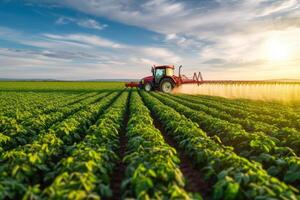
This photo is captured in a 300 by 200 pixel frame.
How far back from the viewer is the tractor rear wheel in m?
34.0

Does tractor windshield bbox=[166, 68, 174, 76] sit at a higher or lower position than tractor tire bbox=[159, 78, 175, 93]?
higher

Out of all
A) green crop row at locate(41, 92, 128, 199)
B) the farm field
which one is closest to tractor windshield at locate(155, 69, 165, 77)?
the farm field

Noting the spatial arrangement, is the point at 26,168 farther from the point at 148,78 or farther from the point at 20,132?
the point at 148,78

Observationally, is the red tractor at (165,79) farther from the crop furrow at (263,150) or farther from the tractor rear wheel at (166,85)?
the crop furrow at (263,150)

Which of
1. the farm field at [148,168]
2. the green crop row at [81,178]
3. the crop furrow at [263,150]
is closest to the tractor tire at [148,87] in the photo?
the crop furrow at [263,150]

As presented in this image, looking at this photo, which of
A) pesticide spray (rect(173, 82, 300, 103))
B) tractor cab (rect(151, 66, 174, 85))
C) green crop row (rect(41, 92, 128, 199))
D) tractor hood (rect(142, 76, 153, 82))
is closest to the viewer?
green crop row (rect(41, 92, 128, 199))

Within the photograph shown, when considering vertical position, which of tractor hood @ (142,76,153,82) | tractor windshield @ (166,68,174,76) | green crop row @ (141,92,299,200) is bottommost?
green crop row @ (141,92,299,200)

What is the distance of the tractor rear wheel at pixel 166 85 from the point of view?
34.0 m

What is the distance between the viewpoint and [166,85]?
3422 centimetres

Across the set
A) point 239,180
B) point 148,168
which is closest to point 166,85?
point 148,168

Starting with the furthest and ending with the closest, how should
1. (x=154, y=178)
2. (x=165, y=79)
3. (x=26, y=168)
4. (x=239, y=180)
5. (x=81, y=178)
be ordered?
(x=165, y=79) < (x=26, y=168) < (x=154, y=178) < (x=239, y=180) < (x=81, y=178)

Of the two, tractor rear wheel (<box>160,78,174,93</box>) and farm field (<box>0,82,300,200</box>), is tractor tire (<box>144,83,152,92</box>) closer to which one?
tractor rear wheel (<box>160,78,174,93</box>)

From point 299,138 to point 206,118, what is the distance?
15.7ft

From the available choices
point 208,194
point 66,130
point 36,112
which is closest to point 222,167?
point 208,194
